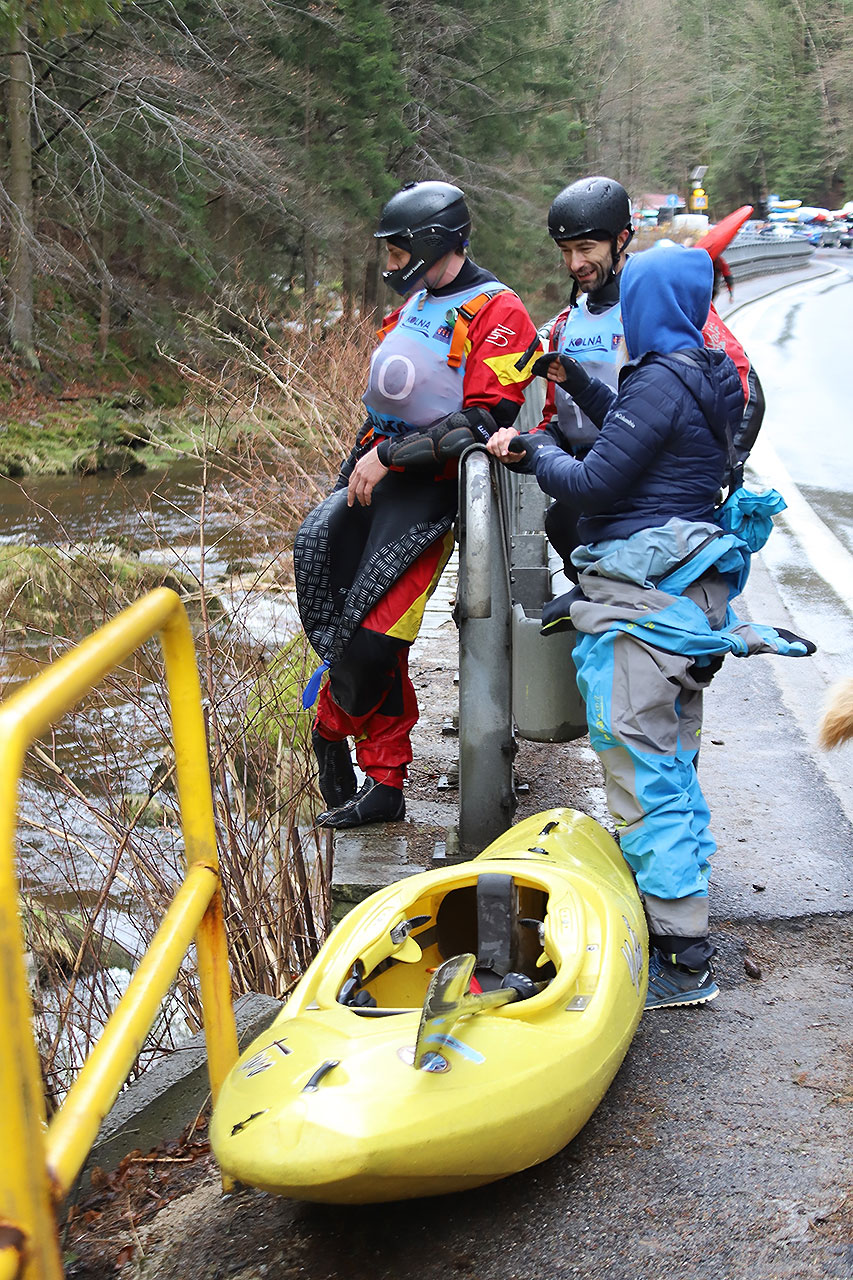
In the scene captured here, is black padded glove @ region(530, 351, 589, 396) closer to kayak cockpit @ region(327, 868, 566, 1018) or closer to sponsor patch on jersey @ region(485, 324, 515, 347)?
sponsor patch on jersey @ region(485, 324, 515, 347)

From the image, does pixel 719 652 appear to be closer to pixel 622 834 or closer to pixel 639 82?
pixel 622 834

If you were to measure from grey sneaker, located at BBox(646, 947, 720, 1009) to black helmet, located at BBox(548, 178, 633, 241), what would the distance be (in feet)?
6.59


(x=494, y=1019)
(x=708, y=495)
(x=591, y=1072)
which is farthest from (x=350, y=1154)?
(x=708, y=495)

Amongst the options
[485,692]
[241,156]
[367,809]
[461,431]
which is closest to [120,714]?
[367,809]

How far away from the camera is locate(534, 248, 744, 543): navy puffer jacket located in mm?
3031

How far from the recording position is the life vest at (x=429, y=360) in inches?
140

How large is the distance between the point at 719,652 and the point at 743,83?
75.9 metres

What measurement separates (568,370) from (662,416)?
0.41 meters

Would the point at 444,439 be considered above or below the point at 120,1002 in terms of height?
above

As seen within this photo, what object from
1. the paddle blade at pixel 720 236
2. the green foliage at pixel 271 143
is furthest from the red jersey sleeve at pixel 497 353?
the green foliage at pixel 271 143

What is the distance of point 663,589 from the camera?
123 inches

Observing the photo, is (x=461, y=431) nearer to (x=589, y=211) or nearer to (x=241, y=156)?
(x=589, y=211)

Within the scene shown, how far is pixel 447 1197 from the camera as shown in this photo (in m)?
2.37

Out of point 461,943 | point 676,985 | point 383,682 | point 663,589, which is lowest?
point 676,985
